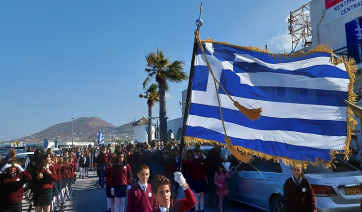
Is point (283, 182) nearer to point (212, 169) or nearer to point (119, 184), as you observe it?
point (212, 169)

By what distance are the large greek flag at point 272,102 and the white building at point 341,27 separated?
1145 centimetres

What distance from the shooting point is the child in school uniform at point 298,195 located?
4648mm

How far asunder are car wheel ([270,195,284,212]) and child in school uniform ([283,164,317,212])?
1.80m

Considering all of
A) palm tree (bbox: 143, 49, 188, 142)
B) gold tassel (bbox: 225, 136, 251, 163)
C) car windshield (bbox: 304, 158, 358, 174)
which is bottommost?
car windshield (bbox: 304, 158, 358, 174)

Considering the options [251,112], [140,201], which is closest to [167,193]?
[140,201]

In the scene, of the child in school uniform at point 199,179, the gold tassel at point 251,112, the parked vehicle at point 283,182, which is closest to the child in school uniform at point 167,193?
the parked vehicle at point 283,182

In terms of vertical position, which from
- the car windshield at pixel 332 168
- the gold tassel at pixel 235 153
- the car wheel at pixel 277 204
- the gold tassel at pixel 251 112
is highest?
the gold tassel at pixel 251 112

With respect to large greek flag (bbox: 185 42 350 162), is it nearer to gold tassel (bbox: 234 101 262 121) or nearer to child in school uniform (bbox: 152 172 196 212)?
gold tassel (bbox: 234 101 262 121)

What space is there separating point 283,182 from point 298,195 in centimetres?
180

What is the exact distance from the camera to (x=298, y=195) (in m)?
4.70

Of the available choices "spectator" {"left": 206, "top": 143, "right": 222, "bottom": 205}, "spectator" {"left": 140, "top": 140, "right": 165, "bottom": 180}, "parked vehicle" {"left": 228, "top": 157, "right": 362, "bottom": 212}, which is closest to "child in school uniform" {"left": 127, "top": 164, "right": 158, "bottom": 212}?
"parked vehicle" {"left": 228, "top": 157, "right": 362, "bottom": 212}

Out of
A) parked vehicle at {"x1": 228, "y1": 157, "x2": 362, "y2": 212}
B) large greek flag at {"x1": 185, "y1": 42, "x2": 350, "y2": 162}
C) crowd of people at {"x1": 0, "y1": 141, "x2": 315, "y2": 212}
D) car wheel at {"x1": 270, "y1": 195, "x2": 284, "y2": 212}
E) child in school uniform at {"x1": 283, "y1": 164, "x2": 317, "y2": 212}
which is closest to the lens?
crowd of people at {"x1": 0, "y1": 141, "x2": 315, "y2": 212}

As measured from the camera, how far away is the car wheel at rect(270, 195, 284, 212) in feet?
21.2

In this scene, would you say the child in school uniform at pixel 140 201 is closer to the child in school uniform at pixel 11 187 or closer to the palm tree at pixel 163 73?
the child in school uniform at pixel 11 187
